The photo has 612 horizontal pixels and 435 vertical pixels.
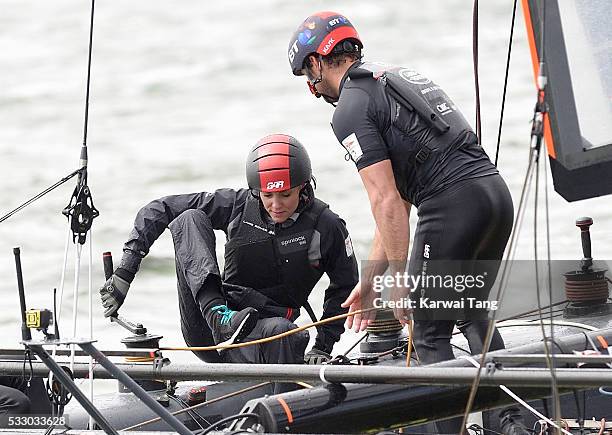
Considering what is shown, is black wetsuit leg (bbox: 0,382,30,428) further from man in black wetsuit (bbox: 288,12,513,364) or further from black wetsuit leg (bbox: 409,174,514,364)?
black wetsuit leg (bbox: 409,174,514,364)

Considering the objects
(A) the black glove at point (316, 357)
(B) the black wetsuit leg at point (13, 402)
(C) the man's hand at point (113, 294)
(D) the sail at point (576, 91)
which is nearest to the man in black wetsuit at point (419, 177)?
(A) the black glove at point (316, 357)

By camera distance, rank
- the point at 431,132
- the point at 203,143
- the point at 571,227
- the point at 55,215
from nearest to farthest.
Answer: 1. the point at 431,132
2. the point at 571,227
3. the point at 55,215
4. the point at 203,143

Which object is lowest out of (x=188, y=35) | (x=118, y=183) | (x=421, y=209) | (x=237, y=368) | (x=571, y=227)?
(x=237, y=368)

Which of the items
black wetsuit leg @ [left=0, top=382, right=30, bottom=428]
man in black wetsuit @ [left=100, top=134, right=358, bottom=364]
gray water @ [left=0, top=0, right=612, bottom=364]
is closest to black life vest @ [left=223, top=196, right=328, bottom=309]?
man in black wetsuit @ [left=100, top=134, right=358, bottom=364]

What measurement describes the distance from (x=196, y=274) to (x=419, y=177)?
0.77 metres

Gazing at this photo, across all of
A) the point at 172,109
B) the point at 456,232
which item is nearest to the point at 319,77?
the point at 456,232

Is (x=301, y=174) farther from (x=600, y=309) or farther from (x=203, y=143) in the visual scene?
(x=203, y=143)

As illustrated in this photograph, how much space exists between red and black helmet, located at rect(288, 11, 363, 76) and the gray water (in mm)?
3309

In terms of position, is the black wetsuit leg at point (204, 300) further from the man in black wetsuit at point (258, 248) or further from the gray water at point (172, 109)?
the gray water at point (172, 109)

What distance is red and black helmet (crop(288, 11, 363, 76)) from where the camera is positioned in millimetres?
3842

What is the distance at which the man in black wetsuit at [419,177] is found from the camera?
365 centimetres

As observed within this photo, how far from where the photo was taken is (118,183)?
10750mm

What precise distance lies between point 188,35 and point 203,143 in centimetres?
360

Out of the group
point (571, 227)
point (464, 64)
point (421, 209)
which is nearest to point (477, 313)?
point (421, 209)
